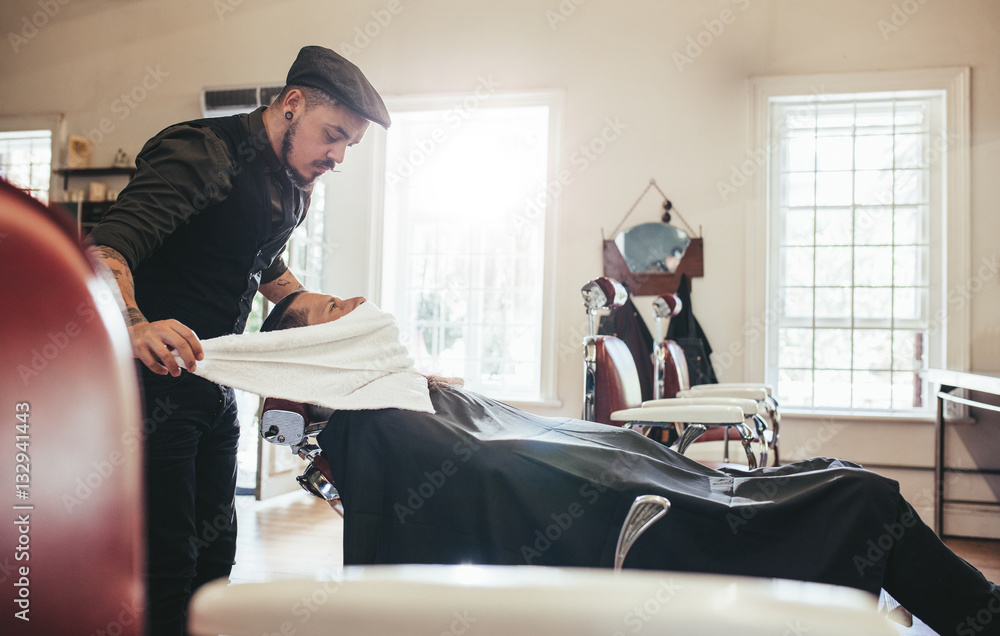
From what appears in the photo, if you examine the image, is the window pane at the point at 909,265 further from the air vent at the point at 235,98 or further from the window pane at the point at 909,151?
the air vent at the point at 235,98

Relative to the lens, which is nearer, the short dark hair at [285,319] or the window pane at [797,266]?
the short dark hair at [285,319]

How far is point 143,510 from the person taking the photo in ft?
1.11

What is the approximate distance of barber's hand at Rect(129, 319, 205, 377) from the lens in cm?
91

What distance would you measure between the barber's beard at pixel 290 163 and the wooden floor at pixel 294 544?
4.97 feet

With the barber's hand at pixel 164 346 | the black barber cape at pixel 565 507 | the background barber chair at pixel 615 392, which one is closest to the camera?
the barber's hand at pixel 164 346

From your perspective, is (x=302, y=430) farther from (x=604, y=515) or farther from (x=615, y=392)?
(x=615, y=392)

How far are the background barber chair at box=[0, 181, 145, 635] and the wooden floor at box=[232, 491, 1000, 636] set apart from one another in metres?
2.31

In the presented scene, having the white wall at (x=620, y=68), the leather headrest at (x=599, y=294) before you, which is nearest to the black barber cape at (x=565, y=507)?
the leather headrest at (x=599, y=294)

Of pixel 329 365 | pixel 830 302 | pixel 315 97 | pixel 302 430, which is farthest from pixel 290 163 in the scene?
pixel 830 302

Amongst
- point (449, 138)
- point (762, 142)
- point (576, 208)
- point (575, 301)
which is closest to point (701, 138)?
point (762, 142)

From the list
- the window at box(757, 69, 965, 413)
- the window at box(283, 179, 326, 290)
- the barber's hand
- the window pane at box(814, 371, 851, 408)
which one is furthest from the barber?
the window pane at box(814, 371, 851, 408)

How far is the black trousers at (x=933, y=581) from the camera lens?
1.15 meters

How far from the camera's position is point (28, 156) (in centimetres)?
507

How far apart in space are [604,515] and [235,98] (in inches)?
166
